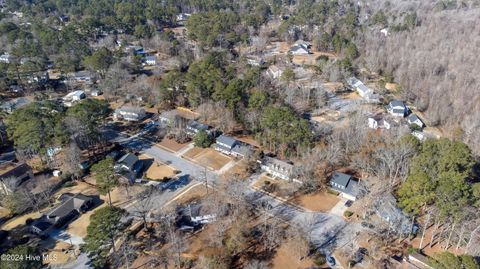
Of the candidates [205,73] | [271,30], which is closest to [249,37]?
[271,30]

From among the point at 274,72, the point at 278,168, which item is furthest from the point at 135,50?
the point at 278,168

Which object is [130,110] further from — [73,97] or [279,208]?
[279,208]

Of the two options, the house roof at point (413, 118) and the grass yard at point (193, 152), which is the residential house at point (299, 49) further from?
the grass yard at point (193, 152)

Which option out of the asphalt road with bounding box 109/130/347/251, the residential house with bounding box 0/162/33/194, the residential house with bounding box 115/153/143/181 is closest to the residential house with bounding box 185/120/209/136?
the asphalt road with bounding box 109/130/347/251

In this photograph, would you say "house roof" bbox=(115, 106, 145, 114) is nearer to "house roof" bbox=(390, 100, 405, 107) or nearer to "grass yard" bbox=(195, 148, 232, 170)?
"grass yard" bbox=(195, 148, 232, 170)

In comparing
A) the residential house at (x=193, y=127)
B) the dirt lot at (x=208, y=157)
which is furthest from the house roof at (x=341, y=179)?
the residential house at (x=193, y=127)
